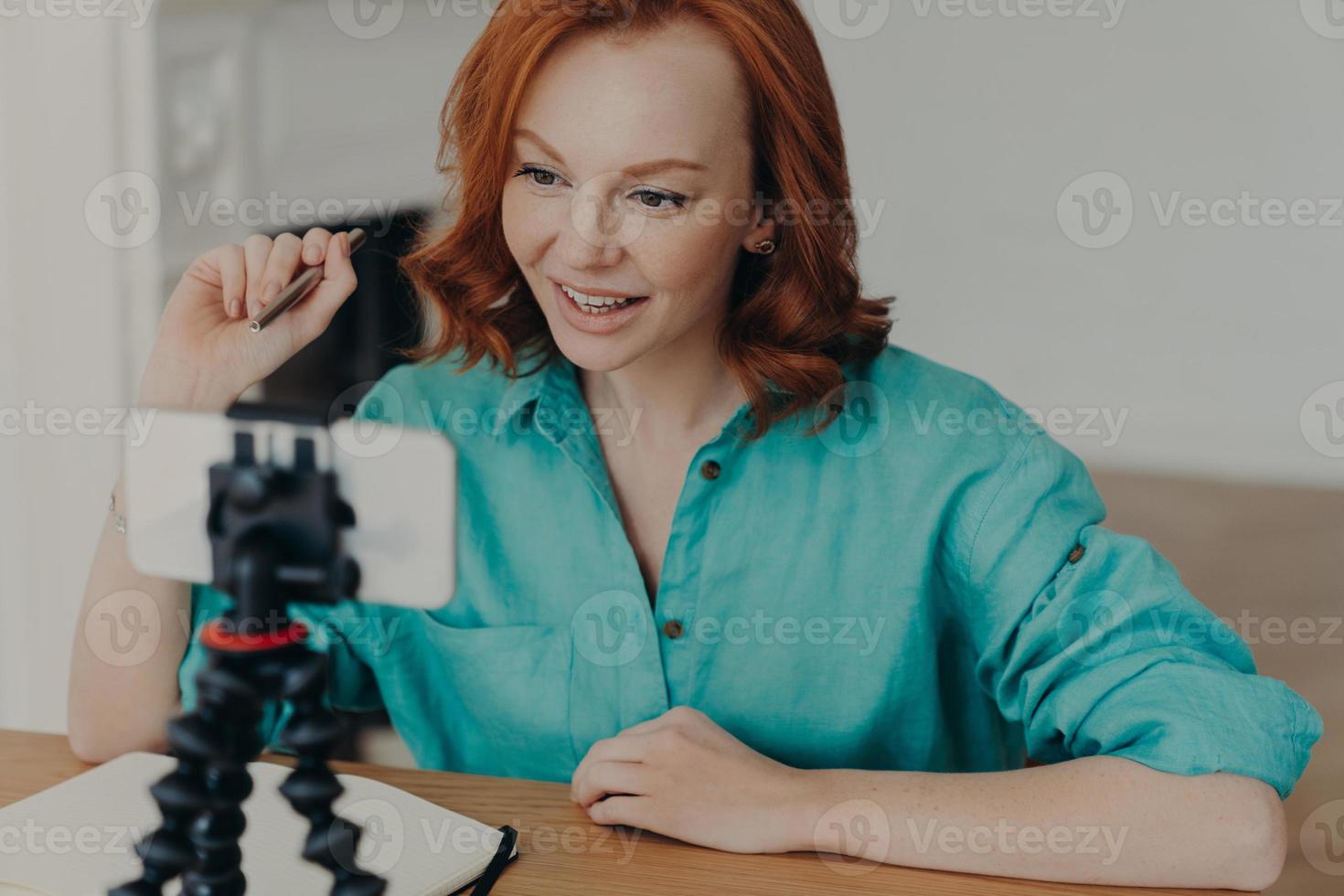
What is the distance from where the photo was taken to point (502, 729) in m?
1.35

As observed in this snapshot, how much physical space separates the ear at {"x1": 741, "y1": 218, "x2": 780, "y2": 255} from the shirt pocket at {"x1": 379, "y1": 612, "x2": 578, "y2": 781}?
0.43m

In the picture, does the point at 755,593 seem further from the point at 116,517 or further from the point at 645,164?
the point at 116,517

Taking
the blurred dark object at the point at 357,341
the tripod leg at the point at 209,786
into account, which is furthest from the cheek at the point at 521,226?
the blurred dark object at the point at 357,341

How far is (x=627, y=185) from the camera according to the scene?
1.16 metres

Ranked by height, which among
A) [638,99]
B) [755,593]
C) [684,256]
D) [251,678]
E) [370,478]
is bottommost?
[755,593]

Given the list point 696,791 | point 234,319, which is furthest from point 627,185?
point 696,791

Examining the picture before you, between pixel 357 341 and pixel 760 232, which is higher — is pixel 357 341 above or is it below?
below

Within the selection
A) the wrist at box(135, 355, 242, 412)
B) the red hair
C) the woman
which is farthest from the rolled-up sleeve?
the wrist at box(135, 355, 242, 412)

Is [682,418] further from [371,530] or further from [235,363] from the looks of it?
[371,530]

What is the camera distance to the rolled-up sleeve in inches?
41.3

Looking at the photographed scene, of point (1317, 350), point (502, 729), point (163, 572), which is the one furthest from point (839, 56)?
point (163, 572)

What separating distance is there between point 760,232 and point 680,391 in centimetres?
19

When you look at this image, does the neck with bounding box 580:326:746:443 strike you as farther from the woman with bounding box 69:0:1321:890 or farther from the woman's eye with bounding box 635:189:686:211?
the woman's eye with bounding box 635:189:686:211

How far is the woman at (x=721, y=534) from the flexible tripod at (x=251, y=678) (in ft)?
1.23
